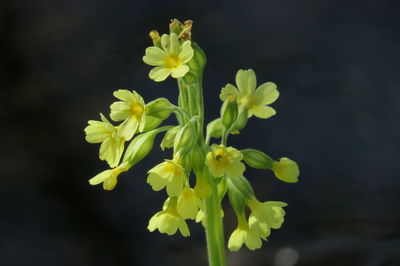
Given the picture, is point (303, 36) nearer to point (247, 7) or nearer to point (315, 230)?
point (247, 7)

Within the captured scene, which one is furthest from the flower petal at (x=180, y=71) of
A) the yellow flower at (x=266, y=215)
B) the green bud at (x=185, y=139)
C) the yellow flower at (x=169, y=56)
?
the yellow flower at (x=266, y=215)

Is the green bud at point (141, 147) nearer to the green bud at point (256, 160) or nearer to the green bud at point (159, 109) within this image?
the green bud at point (159, 109)

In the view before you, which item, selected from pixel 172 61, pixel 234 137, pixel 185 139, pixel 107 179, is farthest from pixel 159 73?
pixel 234 137

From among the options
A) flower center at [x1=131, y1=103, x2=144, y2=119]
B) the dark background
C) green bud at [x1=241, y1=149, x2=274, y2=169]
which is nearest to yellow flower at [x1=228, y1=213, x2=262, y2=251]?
green bud at [x1=241, y1=149, x2=274, y2=169]

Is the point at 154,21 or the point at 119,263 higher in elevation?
the point at 154,21

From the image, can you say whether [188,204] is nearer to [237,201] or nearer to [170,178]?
[170,178]

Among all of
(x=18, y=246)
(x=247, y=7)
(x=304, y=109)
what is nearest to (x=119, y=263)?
(x=18, y=246)

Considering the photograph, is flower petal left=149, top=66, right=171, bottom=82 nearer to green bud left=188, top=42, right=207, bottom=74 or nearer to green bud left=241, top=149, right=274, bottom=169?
green bud left=188, top=42, right=207, bottom=74
